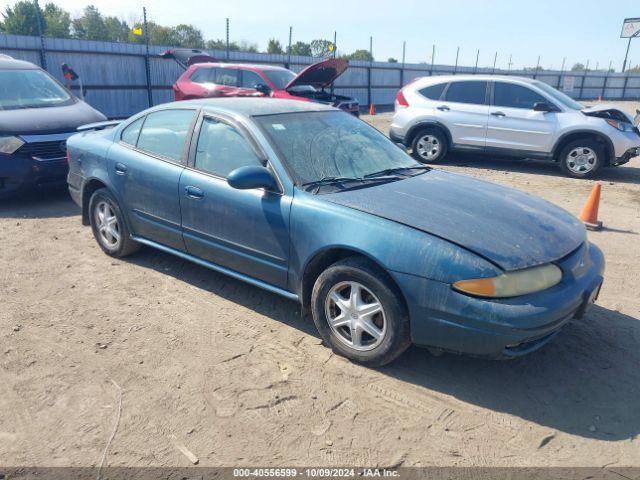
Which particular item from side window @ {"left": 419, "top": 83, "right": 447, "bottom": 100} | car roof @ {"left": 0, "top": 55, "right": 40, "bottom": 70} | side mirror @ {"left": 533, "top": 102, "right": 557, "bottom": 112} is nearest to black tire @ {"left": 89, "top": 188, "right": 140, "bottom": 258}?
car roof @ {"left": 0, "top": 55, "right": 40, "bottom": 70}

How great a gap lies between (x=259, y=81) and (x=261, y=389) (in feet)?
32.8

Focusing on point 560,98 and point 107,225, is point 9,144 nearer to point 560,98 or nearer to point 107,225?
point 107,225

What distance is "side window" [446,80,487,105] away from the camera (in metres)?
9.91

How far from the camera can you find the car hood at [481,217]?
3.02 m

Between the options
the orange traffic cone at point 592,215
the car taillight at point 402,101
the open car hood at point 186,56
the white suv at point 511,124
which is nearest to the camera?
the orange traffic cone at point 592,215

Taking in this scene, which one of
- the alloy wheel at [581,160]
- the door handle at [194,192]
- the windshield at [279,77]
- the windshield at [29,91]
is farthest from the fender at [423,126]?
the door handle at [194,192]

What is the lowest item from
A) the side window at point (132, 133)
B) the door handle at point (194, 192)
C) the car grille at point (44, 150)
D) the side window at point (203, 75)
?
the car grille at point (44, 150)

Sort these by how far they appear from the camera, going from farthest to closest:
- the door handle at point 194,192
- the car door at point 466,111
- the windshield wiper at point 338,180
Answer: the car door at point 466,111, the door handle at point 194,192, the windshield wiper at point 338,180

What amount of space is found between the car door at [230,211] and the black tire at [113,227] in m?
0.99

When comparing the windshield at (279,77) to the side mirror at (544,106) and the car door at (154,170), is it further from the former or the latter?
the car door at (154,170)

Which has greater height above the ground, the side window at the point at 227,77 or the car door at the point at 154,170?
the side window at the point at 227,77

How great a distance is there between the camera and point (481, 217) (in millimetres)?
3324

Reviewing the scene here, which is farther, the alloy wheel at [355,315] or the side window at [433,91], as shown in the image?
the side window at [433,91]

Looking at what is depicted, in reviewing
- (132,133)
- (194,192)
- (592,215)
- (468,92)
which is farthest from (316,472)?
(468,92)
